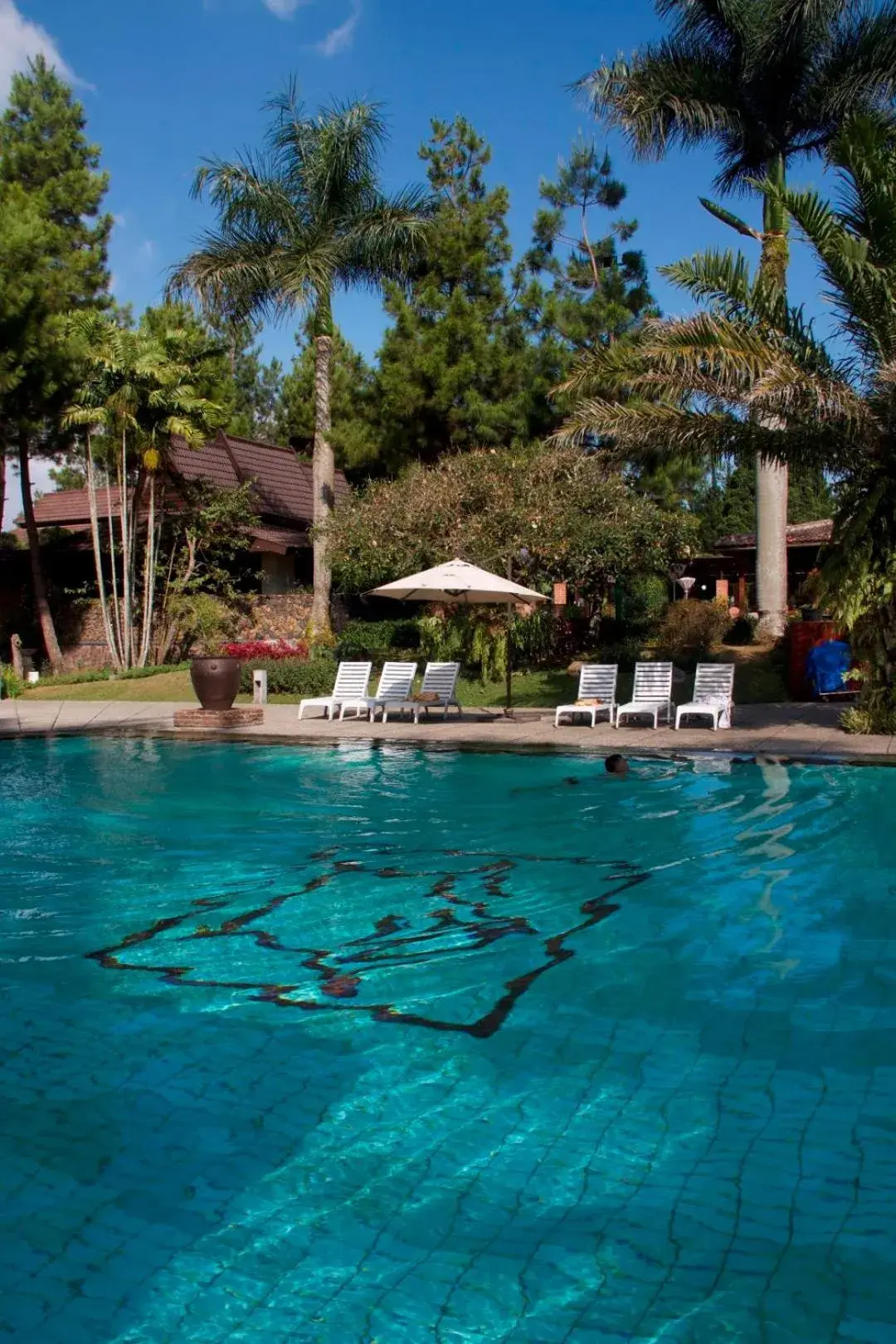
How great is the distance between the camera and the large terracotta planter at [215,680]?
18.0 meters

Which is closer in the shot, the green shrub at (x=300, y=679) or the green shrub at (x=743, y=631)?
the green shrub at (x=300, y=679)

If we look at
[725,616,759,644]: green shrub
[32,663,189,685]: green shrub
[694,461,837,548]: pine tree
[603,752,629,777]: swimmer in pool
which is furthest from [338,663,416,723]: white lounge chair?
[694,461,837,548]: pine tree

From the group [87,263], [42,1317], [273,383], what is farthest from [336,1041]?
[273,383]

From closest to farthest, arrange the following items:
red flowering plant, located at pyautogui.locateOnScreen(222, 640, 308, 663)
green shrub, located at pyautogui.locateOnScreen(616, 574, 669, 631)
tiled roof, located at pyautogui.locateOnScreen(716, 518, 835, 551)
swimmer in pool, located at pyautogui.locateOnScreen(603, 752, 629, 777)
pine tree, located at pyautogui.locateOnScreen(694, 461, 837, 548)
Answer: swimmer in pool, located at pyautogui.locateOnScreen(603, 752, 629, 777)
green shrub, located at pyautogui.locateOnScreen(616, 574, 669, 631)
red flowering plant, located at pyautogui.locateOnScreen(222, 640, 308, 663)
tiled roof, located at pyautogui.locateOnScreen(716, 518, 835, 551)
pine tree, located at pyautogui.locateOnScreen(694, 461, 837, 548)

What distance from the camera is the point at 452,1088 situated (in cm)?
535

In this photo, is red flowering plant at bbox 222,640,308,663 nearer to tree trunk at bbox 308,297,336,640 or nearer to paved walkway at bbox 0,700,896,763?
tree trunk at bbox 308,297,336,640

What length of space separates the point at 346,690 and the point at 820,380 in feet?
29.3

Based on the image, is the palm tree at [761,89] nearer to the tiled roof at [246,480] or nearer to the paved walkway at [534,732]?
the paved walkway at [534,732]

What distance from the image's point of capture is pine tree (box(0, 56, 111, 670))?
26.5 meters

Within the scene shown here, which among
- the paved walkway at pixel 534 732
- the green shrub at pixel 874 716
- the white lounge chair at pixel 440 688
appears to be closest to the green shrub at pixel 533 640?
the white lounge chair at pixel 440 688

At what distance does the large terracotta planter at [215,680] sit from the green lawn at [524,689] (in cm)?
317

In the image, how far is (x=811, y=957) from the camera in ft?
22.9

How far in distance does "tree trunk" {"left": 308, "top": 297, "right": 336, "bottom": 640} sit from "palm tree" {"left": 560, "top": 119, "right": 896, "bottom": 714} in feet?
39.4

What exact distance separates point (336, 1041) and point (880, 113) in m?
24.7
